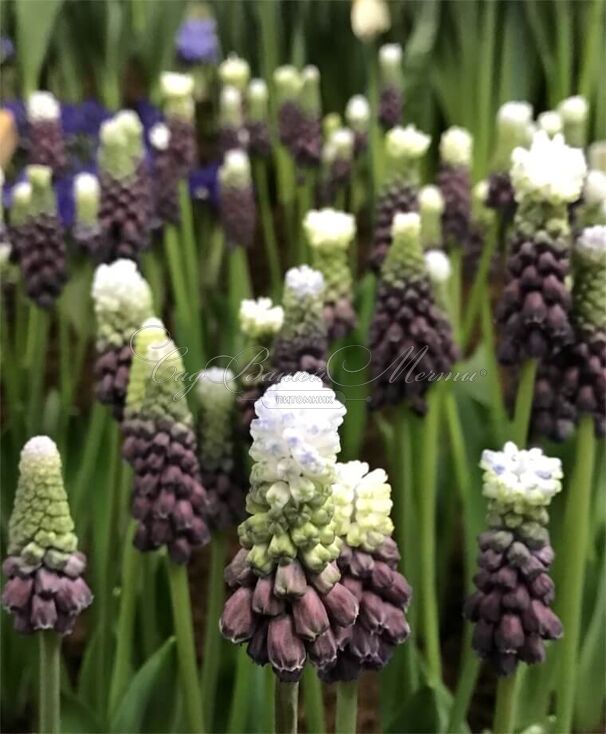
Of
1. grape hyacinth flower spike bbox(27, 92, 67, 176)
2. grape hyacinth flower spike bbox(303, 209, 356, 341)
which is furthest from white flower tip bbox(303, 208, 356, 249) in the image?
grape hyacinth flower spike bbox(27, 92, 67, 176)

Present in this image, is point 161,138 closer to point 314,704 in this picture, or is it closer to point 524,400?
point 524,400

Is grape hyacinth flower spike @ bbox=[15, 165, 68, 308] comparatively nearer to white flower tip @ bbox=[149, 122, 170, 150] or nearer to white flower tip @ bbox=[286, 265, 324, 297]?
white flower tip @ bbox=[149, 122, 170, 150]

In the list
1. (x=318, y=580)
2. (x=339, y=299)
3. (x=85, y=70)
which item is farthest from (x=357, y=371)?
(x=85, y=70)

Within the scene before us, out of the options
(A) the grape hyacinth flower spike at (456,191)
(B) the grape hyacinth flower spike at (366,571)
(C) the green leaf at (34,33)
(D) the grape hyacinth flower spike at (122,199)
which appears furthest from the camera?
(C) the green leaf at (34,33)

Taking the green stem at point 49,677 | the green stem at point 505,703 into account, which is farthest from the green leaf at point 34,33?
the green stem at point 505,703

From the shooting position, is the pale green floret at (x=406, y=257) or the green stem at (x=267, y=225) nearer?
the pale green floret at (x=406, y=257)

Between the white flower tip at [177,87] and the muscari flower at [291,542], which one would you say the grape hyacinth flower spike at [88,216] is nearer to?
the white flower tip at [177,87]
